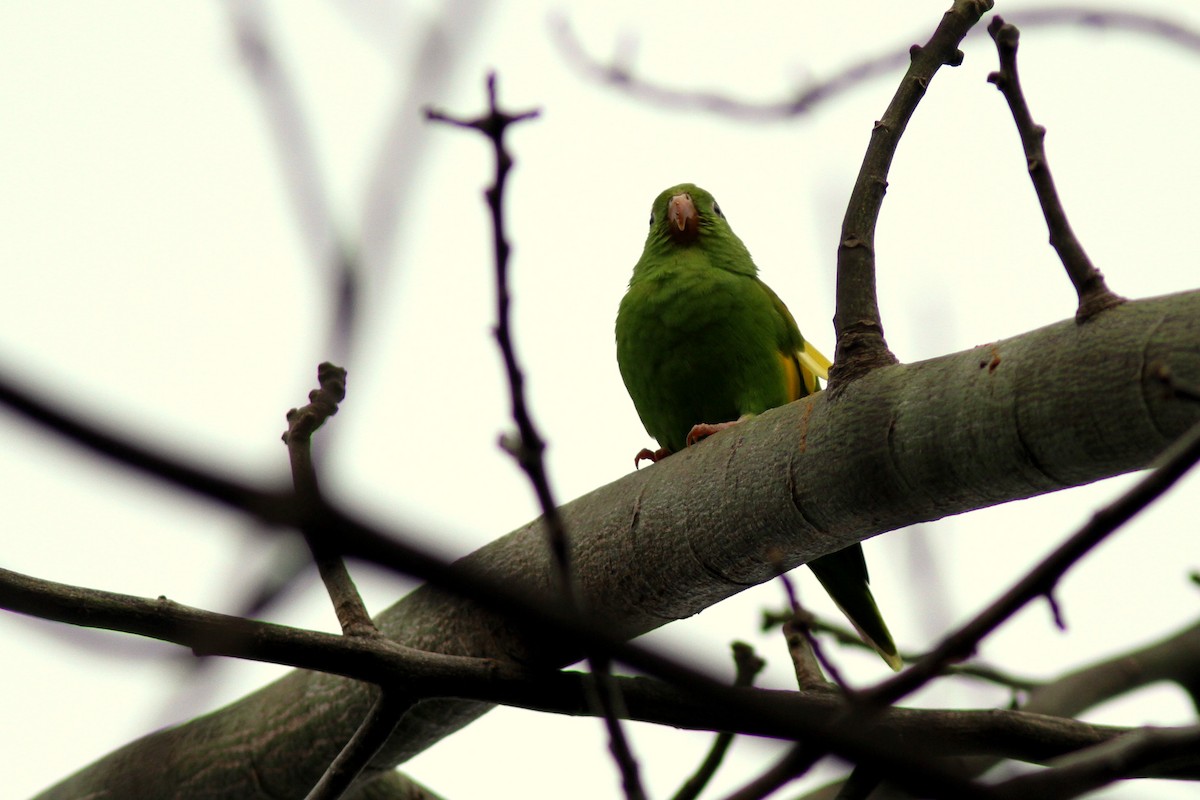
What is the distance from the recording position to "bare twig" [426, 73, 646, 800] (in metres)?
1.31

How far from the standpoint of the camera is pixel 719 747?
2271 millimetres

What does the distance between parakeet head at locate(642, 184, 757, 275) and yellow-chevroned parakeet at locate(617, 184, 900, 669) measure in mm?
36

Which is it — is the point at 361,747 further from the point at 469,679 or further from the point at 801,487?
the point at 801,487

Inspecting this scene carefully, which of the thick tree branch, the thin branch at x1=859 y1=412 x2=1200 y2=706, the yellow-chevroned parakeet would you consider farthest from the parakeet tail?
the thin branch at x1=859 y1=412 x2=1200 y2=706

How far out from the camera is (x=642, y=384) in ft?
13.5

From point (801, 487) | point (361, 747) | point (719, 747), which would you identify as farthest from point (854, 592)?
point (361, 747)

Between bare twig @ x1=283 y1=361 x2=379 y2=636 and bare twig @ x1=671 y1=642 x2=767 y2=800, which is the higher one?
bare twig @ x1=283 y1=361 x2=379 y2=636

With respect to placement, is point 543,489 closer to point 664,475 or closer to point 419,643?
point 664,475

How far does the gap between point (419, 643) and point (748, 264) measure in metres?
2.28

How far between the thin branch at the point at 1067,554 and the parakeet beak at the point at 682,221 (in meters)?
3.40

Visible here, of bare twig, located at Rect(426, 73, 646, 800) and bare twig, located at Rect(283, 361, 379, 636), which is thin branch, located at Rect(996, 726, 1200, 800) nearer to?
bare twig, located at Rect(426, 73, 646, 800)

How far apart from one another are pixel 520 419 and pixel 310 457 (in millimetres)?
1220

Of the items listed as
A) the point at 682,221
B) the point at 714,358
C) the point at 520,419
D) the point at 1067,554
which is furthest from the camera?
the point at 682,221

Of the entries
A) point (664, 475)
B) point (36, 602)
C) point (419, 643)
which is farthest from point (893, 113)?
point (36, 602)
